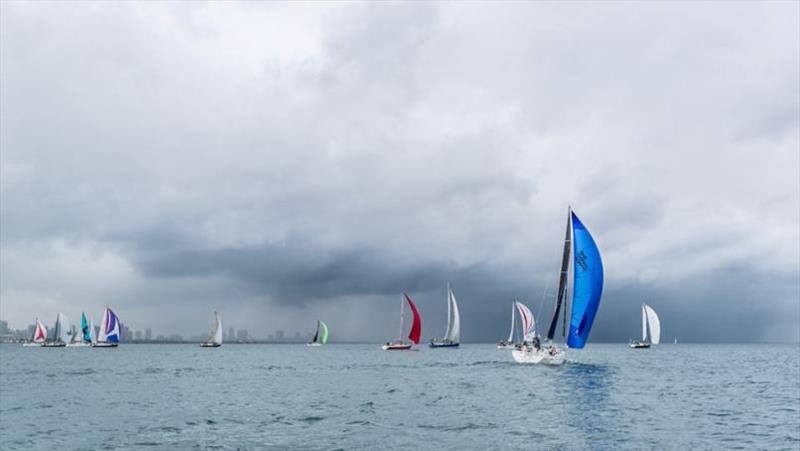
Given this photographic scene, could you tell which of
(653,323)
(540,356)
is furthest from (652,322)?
(540,356)

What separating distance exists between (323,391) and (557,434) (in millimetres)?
28328

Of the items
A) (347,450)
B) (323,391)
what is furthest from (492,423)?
(323,391)

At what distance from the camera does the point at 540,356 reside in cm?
7181

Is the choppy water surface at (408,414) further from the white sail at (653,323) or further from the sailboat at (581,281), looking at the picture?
the white sail at (653,323)

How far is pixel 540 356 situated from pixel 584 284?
11.2 meters

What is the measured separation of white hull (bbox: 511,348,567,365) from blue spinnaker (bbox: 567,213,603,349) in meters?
5.58

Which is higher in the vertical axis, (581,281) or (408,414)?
(581,281)

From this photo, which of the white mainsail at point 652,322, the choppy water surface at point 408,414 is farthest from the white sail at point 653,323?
the choppy water surface at point 408,414

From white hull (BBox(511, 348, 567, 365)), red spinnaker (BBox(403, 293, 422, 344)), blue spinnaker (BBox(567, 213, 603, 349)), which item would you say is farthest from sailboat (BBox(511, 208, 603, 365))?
red spinnaker (BBox(403, 293, 422, 344))

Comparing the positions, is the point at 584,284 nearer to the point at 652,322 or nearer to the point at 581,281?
the point at 581,281

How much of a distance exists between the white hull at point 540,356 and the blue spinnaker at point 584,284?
5581 mm

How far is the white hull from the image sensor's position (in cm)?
7081

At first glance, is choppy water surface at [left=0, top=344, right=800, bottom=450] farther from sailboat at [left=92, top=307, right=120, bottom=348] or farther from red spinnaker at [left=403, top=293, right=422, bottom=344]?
sailboat at [left=92, top=307, right=120, bottom=348]

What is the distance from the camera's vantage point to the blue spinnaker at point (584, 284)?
212 ft
